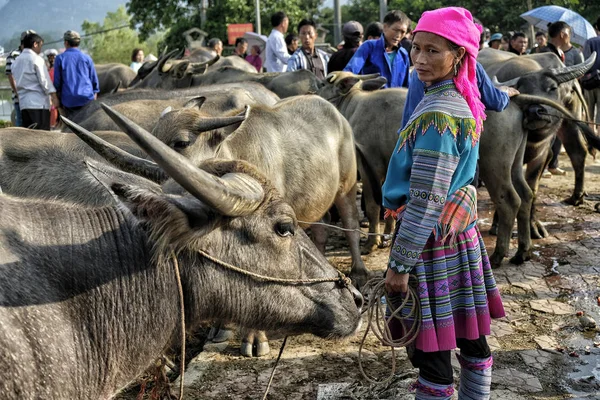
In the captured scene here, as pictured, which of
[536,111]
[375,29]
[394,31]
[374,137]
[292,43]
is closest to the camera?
[536,111]

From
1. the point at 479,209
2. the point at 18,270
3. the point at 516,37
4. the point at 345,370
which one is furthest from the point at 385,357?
the point at 516,37

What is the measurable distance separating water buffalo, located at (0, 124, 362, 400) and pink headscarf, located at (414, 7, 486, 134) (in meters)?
0.95

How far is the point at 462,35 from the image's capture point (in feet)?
9.00

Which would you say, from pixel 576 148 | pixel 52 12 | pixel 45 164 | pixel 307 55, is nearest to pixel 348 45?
pixel 307 55

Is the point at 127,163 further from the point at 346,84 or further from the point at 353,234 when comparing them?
the point at 346,84

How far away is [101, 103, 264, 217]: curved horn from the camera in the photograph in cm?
194

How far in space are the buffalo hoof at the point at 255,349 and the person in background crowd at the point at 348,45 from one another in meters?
5.83

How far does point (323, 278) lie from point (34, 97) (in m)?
8.54

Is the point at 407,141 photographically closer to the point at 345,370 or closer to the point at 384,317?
the point at 384,317

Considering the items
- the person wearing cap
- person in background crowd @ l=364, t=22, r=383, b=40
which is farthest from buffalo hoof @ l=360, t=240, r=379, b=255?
the person wearing cap

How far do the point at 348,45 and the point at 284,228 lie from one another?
749 cm

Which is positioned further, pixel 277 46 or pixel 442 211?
pixel 277 46

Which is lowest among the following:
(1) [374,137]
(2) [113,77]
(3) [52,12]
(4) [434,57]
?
(3) [52,12]

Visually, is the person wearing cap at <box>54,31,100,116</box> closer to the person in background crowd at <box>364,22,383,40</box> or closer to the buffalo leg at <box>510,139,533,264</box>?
the person in background crowd at <box>364,22,383,40</box>
